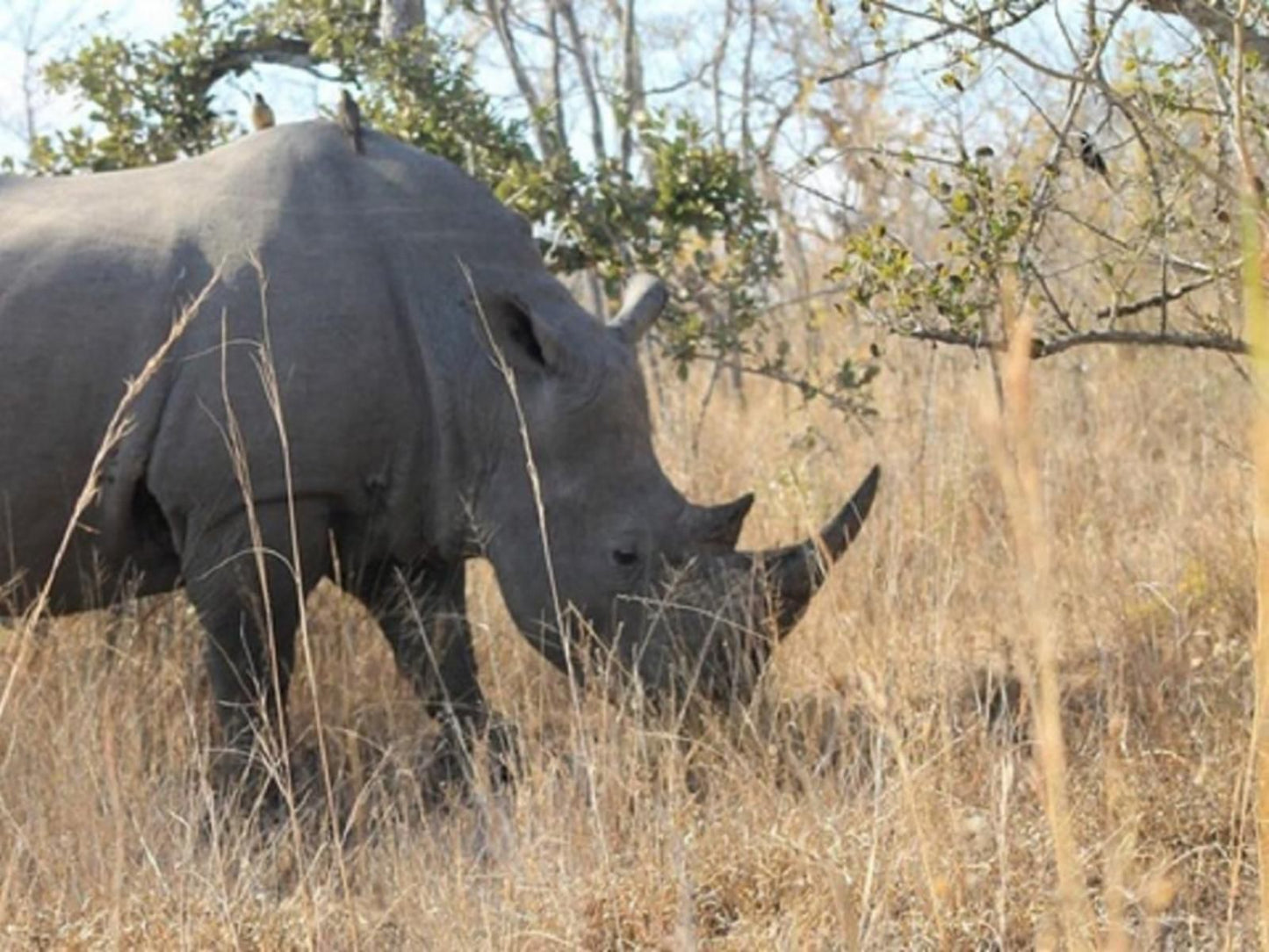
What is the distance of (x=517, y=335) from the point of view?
5059mm

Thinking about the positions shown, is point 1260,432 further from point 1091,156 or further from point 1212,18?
point 1091,156

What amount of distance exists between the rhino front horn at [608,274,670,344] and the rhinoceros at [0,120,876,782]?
0.04 meters

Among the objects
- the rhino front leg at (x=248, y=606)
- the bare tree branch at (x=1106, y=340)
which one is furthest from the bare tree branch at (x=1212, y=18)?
the rhino front leg at (x=248, y=606)

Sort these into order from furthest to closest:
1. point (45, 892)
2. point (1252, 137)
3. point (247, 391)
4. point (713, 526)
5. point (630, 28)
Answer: point (630, 28) → point (713, 526) → point (247, 391) → point (1252, 137) → point (45, 892)

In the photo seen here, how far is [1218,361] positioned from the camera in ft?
29.9

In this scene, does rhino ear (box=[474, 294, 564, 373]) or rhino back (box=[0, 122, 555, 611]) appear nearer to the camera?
rhino back (box=[0, 122, 555, 611])

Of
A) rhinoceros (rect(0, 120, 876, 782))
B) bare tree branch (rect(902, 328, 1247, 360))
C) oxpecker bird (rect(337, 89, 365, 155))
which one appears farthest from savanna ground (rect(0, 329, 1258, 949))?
oxpecker bird (rect(337, 89, 365, 155))

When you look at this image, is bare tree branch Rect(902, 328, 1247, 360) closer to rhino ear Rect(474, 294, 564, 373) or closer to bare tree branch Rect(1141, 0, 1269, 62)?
bare tree branch Rect(1141, 0, 1269, 62)

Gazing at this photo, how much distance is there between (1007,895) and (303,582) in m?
2.14

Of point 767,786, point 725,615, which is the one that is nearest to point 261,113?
point 725,615

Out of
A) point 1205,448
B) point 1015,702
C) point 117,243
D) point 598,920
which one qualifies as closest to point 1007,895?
point 598,920

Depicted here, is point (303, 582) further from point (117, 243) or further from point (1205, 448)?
point (1205, 448)

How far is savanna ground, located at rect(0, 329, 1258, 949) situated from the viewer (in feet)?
10.2

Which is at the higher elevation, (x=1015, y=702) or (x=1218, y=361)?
(x=1218, y=361)
